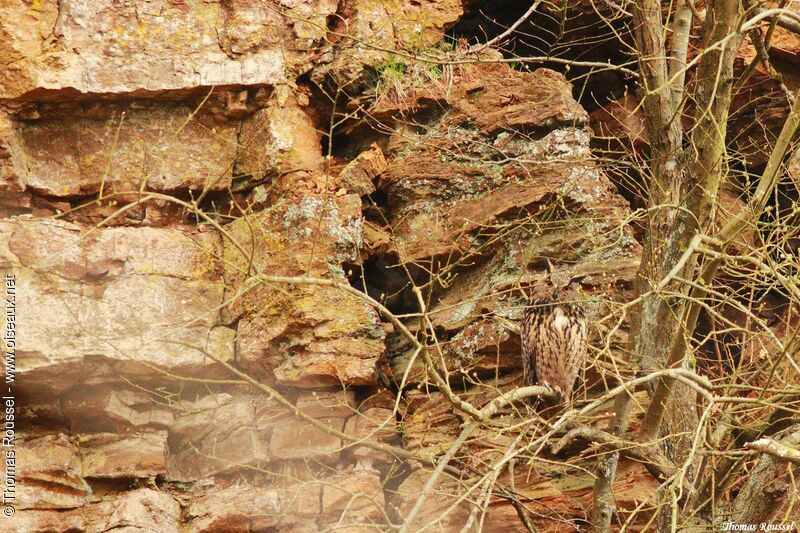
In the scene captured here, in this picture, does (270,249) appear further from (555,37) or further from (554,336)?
(555,37)

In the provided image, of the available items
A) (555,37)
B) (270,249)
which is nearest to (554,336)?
(270,249)

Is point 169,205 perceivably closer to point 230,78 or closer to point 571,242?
point 230,78

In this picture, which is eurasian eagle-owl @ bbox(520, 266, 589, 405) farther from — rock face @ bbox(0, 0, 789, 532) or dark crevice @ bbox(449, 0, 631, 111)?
dark crevice @ bbox(449, 0, 631, 111)

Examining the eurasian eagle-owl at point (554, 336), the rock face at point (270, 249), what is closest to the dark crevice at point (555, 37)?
the rock face at point (270, 249)

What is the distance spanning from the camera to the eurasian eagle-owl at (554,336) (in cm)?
707

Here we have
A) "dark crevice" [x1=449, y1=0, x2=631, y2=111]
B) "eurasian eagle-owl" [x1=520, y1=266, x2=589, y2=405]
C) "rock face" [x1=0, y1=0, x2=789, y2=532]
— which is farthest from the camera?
"dark crevice" [x1=449, y1=0, x2=631, y2=111]

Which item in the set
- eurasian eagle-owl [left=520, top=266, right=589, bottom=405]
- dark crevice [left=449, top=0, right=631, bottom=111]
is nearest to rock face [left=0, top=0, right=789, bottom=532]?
eurasian eagle-owl [left=520, top=266, right=589, bottom=405]

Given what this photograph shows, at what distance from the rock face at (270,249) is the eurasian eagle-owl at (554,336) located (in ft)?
0.76

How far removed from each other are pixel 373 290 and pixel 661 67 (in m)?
2.98

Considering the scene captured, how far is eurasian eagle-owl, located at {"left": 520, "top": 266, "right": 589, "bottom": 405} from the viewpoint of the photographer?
7066 millimetres

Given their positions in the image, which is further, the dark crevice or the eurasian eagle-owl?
the dark crevice

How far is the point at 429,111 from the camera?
842 centimetres

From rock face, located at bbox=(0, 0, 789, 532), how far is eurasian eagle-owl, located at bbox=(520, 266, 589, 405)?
0.76ft

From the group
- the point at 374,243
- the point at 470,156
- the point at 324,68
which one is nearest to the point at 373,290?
the point at 374,243
